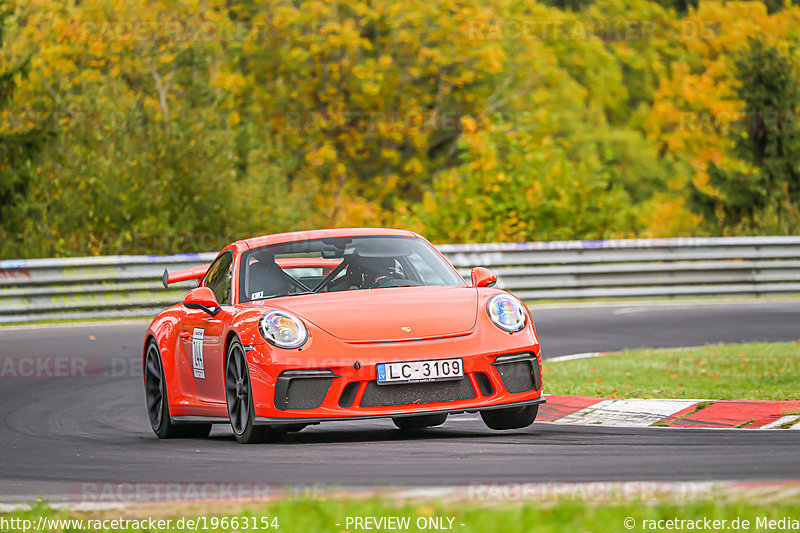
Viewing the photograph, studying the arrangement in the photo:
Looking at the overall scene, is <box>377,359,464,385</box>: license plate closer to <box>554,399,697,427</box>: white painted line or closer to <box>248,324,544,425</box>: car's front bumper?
<box>248,324,544,425</box>: car's front bumper

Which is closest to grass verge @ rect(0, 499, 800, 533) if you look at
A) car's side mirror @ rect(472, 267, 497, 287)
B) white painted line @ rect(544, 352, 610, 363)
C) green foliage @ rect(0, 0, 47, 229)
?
car's side mirror @ rect(472, 267, 497, 287)

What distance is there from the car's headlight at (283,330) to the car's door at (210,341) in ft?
2.05

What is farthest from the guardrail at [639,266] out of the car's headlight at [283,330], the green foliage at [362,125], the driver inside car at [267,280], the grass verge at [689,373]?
the car's headlight at [283,330]

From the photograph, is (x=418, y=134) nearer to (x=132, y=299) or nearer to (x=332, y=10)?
(x=332, y=10)

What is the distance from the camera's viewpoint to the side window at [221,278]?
9391 millimetres

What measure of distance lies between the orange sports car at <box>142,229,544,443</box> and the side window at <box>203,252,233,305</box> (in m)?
0.03

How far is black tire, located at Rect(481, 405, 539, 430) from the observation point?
858 cm

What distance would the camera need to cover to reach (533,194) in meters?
27.3

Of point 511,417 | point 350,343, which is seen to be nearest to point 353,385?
point 350,343

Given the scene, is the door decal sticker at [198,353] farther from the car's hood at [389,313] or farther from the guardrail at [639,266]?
the guardrail at [639,266]

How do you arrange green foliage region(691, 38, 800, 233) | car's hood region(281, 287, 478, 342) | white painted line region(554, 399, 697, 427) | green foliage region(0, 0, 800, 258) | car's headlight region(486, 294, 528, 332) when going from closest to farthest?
car's hood region(281, 287, 478, 342), car's headlight region(486, 294, 528, 332), white painted line region(554, 399, 697, 427), green foliage region(0, 0, 800, 258), green foliage region(691, 38, 800, 233)

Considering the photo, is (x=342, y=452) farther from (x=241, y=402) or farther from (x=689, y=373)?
(x=689, y=373)

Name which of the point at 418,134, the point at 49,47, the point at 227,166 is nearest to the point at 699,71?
the point at 418,134

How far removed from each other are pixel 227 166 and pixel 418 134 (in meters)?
18.9
